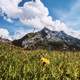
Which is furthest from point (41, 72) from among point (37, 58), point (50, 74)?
point (37, 58)

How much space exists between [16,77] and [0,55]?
3.60 meters

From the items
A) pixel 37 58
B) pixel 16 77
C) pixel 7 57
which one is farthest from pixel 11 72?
pixel 37 58

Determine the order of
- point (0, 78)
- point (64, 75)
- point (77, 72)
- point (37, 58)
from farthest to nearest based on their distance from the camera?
point (37, 58) → point (77, 72) → point (64, 75) → point (0, 78)

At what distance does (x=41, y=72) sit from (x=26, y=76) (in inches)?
39.5

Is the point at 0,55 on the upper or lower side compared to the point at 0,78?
upper

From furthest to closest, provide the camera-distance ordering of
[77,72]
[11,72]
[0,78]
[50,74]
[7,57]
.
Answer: [7,57]
[77,72]
[50,74]
[11,72]
[0,78]

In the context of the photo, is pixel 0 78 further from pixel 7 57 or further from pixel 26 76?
pixel 7 57

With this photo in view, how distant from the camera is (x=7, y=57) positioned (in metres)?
11.4

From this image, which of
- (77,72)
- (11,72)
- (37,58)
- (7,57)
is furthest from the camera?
(37,58)

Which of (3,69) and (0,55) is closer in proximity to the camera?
(3,69)

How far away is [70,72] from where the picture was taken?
1019 cm

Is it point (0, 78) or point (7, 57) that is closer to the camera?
point (0, 78)

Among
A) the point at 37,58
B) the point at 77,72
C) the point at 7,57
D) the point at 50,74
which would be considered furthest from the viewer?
the point at 37,58

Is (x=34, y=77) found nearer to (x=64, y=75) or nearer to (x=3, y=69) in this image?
(x=3, y=69)
